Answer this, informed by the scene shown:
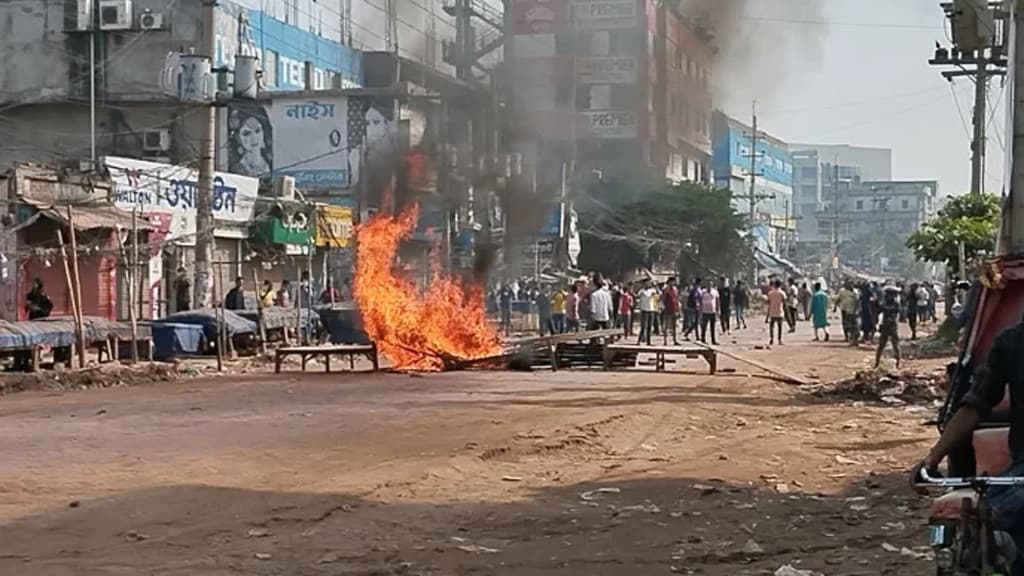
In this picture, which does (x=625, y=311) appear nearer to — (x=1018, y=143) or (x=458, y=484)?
(x=1018, y=143)

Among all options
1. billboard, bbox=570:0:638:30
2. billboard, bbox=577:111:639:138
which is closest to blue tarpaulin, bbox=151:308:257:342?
billboard, bbox=577:111:639:138

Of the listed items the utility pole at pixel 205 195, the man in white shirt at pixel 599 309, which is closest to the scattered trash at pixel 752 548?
the utility pole at pixel 205 195

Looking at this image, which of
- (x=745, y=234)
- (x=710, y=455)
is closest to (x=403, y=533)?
(x=710, y=455)

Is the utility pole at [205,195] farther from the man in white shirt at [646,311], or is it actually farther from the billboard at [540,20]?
the man in white shirt at [646,311]

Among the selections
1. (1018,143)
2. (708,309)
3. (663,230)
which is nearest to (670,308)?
(708,309)

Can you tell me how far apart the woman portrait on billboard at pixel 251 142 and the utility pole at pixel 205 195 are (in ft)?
57.8

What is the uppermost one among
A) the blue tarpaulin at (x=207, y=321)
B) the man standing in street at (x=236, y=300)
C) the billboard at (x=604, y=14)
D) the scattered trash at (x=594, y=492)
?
the billboard at (x=604, y=14)

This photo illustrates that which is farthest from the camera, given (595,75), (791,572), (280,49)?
(280,49)

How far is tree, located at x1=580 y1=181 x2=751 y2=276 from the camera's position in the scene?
1988 inches

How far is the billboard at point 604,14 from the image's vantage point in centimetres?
3009

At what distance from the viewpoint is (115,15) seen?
41.7 m

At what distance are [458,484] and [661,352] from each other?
11604 mm

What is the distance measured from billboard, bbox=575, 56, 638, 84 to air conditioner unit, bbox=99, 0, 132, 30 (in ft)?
57.7

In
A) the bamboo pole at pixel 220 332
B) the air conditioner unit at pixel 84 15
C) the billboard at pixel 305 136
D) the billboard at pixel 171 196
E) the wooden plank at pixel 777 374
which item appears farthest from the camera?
the billboard at pixel 305 136
